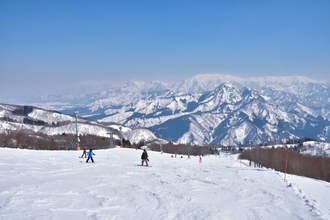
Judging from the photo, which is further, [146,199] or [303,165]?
[303,165]

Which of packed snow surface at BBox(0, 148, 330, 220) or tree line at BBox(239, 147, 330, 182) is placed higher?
packed snow surface at BBox(0, 148, 330, 220)

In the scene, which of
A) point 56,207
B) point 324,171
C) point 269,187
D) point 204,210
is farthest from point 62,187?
point 324,171

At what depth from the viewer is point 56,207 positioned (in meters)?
13.9

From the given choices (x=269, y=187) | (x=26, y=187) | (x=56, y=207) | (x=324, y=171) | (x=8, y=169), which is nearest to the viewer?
(x=56, y=207)

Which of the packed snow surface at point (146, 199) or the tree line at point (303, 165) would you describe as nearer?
the packed snow surface at point (146, 199)

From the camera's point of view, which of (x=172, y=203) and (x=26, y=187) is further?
(x=26, y=187)

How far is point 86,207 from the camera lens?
560 inches

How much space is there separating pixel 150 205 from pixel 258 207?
511cm

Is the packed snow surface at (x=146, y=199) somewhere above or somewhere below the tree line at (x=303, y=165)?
above

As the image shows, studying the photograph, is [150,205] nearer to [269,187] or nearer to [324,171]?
[269,187]

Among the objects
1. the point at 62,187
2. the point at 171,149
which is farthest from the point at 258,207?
the point at 171,149

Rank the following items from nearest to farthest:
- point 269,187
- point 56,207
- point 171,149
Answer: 1. point 56,207
2. point 269,187
3. point 171,149

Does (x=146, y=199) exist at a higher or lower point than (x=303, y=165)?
higher

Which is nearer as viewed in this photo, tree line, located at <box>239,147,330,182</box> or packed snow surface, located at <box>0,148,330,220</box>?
packed snow surface, located at <box>0,148,330,220</box>
